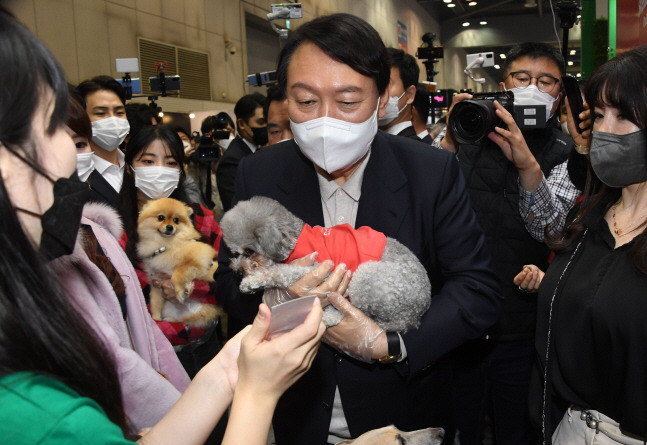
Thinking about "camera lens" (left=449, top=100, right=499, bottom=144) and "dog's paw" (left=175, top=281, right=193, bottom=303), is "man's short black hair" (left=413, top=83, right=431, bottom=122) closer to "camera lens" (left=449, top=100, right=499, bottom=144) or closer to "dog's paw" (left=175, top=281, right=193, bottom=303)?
"camera lens" (left=449, top=100, right=499, bottom=144)

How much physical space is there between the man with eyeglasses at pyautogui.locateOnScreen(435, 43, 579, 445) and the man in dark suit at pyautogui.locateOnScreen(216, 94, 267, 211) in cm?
233

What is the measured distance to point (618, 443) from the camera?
4.80 feet

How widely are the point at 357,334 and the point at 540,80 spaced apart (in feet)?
6.15

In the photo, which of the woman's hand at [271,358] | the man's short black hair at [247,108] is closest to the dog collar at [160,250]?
the woman's hand at [271,358]

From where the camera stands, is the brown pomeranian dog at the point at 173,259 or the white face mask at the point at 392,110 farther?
the white face mask at the point at 392,110

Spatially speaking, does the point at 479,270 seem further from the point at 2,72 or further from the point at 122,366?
the point at 2,72

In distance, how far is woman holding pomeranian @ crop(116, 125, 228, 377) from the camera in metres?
2.81

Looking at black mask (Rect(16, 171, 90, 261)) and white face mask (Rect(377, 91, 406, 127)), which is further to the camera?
white face mask (Rect(377, 91, 406, 127))

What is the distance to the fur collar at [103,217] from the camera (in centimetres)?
176

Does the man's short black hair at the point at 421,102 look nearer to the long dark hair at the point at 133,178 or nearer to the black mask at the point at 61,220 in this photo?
the long dark hair at the point at 133,178

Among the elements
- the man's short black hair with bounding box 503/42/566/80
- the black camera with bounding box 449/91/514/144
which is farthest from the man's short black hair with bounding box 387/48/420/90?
the black camera with bounding box 449/91/514/144

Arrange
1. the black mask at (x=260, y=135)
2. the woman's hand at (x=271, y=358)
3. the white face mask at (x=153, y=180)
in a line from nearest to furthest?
the woman's hand at (x=271, y=358) < the white face mask at (x=153, y=180) < the black mask at (x=260, y=135)

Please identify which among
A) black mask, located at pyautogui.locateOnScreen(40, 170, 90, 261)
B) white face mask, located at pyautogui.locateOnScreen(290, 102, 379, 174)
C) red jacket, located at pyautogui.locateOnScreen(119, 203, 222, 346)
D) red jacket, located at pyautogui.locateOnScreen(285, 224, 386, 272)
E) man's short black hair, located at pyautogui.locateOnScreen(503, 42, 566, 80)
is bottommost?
red jacket, located at pyautogui.locateOnScreen(119, 203, 222, 346)

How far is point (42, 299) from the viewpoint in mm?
821
